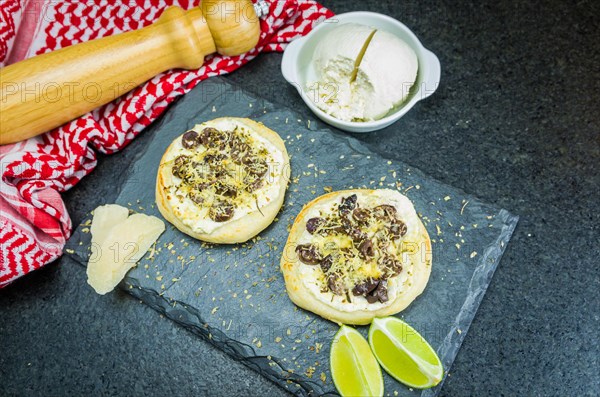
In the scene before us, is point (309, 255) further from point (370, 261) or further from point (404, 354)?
point (404, 354)

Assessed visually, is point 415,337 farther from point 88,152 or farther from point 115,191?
point 88,152

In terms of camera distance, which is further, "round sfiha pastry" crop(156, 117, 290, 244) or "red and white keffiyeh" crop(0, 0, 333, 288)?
"red and white keffiyeh" crop(0, 0, 333, 288)

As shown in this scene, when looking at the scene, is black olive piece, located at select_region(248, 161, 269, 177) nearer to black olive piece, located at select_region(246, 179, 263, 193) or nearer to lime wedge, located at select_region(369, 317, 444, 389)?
black olive piece, located at select_region(246, 179, 263, 193)

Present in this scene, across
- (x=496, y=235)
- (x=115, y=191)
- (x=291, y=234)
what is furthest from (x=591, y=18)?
(x=115, y=191)

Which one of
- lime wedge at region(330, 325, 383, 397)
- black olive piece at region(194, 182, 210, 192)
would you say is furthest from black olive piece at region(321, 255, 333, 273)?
black olive piece at region(194, 182, 210, 192)

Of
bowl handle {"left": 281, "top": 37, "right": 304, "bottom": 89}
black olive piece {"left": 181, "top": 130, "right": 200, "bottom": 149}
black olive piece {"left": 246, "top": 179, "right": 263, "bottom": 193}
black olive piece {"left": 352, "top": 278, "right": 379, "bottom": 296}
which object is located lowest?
black olive piece {"left": 352, "top": 278, "right": 379, "bottom": 296}

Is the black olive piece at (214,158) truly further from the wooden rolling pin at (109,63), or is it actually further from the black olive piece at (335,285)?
the black olive piece at (335,285)
